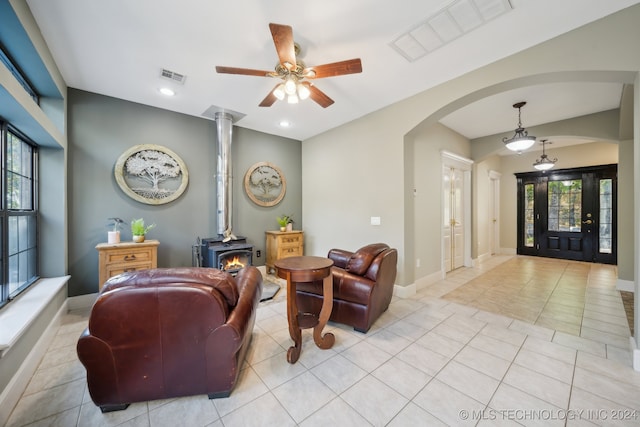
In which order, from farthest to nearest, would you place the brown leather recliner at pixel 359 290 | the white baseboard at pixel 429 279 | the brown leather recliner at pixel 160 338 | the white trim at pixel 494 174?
the white trim at pixel 494 174
the white baseboard at pixel 429 279
the brown leather recliner at pixel 359 290
the brown leather recliner at pixel 160 338

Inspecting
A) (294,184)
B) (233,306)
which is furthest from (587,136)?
(233,306)

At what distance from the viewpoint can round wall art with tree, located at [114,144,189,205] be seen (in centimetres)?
344

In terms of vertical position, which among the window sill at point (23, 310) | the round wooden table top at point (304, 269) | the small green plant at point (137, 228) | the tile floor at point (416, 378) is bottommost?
the tile floor at point (416, 378)

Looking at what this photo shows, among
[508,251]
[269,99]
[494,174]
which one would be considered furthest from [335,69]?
[508,251]

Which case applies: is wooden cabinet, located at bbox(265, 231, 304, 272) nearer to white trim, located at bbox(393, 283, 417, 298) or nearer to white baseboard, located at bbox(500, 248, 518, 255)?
white trim, located at bbox(393, 283, 417, 298)

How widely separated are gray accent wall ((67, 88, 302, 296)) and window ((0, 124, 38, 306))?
1.55 ft

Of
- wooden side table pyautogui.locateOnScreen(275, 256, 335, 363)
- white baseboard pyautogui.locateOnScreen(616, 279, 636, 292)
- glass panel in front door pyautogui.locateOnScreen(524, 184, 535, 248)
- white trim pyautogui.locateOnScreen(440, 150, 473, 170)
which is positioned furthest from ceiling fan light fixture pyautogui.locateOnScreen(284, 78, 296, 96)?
glass panel in front door pyautogui.locateOnScreen(524, 184, 535, 248)

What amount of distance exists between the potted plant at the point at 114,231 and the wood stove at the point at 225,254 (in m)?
1.08

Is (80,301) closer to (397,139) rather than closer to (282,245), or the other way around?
(282,245)

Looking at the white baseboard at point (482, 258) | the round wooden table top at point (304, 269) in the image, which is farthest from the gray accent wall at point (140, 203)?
the white baseboard at point (482, 258)

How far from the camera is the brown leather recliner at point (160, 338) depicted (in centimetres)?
140

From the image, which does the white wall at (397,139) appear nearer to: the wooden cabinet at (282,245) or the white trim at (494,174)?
the wooden cabinet at (282,245)

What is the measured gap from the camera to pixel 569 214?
19.9ft

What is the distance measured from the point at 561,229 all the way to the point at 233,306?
27.1ft
